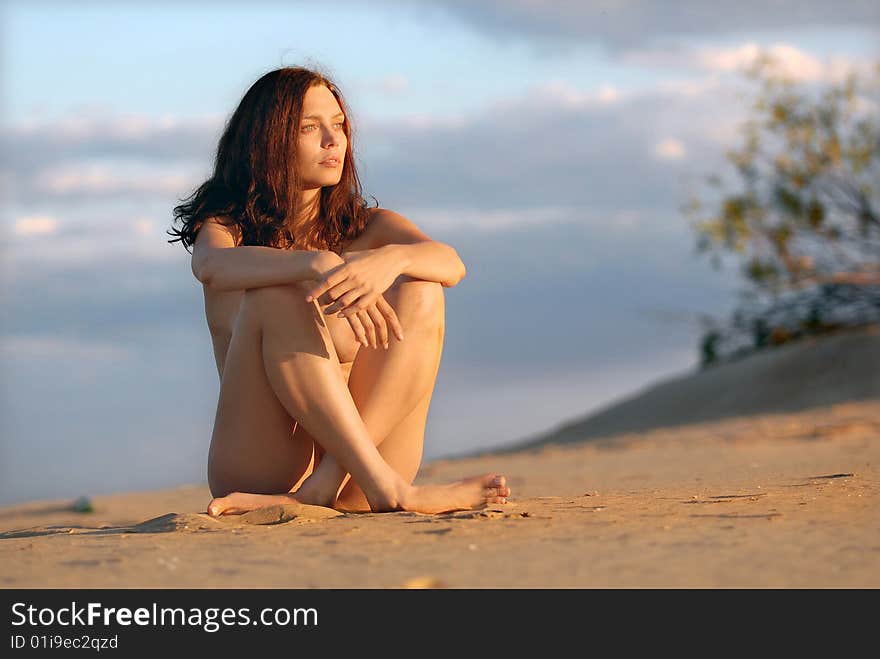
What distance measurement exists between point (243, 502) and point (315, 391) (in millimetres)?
423

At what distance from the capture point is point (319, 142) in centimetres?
346

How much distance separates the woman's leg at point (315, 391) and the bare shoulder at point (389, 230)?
533 millimetres

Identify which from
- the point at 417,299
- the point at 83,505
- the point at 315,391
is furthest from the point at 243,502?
the point at 83,505

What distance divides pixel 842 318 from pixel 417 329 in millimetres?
9744

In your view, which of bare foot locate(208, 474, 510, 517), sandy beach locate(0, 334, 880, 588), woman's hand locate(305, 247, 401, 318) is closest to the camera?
sandy beach locate(0, 334, 880, 588)

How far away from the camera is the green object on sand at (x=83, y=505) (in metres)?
6.30

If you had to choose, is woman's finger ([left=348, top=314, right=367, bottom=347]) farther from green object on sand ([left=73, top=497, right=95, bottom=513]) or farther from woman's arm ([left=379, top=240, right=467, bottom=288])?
green object on sand ([left=73, top=497, right=95, bottom=513])

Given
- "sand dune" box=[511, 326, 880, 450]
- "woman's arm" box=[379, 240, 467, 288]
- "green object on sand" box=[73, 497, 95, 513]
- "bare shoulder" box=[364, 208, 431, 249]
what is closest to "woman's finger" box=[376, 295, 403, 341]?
"woman's arm" box=[379, 240, 467, 288]

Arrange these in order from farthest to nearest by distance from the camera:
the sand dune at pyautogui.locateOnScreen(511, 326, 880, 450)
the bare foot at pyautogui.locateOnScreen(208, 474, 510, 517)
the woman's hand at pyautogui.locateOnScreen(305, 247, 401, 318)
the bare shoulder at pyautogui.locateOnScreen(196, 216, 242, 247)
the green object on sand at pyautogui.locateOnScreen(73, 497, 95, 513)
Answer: the sand dune at pyautogui.locateOnScreen(511, 326, 880, 450) → the green object on sand at pyautogui.locateOnScreen(73, 497, 95, 513) → the bare shoulder at pyautogui.locateOnScreen(196, 216, 242, 247) → the bare foot at pyautogui.locateOnScreen(208, 474, 510, 517) → the woman's hand at pyautogui.locateOnScreen(305, 247, 401, 318)

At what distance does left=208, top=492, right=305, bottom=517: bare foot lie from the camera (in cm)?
316

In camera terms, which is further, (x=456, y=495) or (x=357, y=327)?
(x=456, y=495)

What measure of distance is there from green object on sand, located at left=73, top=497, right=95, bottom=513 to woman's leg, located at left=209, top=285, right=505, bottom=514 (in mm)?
3485

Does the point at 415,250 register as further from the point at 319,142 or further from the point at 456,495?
the point at 456,495

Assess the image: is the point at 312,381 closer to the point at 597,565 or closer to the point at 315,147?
the point at 315,147
